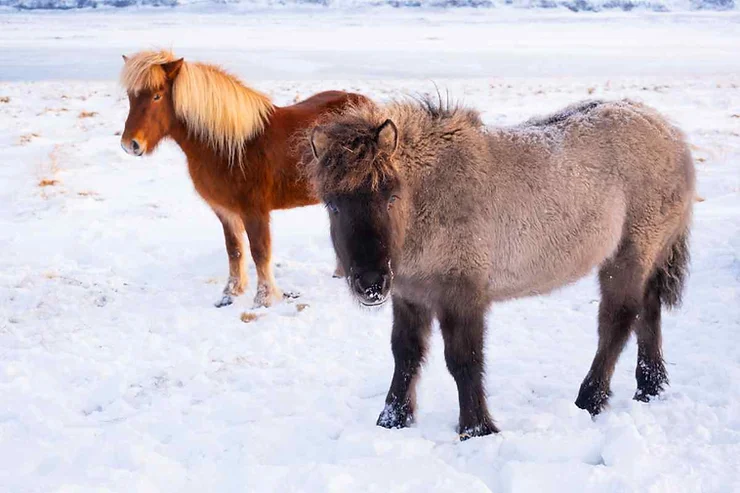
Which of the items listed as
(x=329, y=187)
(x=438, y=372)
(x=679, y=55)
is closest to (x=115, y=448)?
(x=329, y=187)

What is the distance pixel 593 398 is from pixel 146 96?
4.36 m

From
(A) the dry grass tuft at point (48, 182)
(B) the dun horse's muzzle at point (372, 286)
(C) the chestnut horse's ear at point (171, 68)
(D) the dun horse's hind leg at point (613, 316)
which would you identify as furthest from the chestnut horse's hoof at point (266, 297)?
(A) the dry grass tuft at point (48, 182)

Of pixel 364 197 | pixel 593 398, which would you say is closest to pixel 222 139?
pixel 364 197

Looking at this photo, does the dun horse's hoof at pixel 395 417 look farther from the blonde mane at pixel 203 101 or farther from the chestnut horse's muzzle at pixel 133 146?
the chestnut horse's muzzle at pixel 133 146

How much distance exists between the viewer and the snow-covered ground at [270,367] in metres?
3.21

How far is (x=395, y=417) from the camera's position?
12.8 feet

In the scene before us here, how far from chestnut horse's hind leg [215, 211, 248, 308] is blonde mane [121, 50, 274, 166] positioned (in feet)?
1.91

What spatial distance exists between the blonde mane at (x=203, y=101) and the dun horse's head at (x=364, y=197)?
2.93m

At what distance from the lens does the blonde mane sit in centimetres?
604

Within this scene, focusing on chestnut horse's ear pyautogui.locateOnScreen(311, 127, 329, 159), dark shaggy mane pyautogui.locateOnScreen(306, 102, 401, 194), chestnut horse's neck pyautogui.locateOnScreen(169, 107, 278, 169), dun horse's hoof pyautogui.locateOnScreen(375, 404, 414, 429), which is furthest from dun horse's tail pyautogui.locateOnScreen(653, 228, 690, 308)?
chestnut horse's neck pyautogui.locateOnScreen(169, 107, 278, 169)

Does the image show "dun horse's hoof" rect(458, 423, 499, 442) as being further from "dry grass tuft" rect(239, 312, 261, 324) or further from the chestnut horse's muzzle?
the chestnut horse's muzzle

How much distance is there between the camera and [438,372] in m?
4.61

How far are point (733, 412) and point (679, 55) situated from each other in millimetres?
24930

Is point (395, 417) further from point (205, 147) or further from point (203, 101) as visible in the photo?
point (203, 101)
